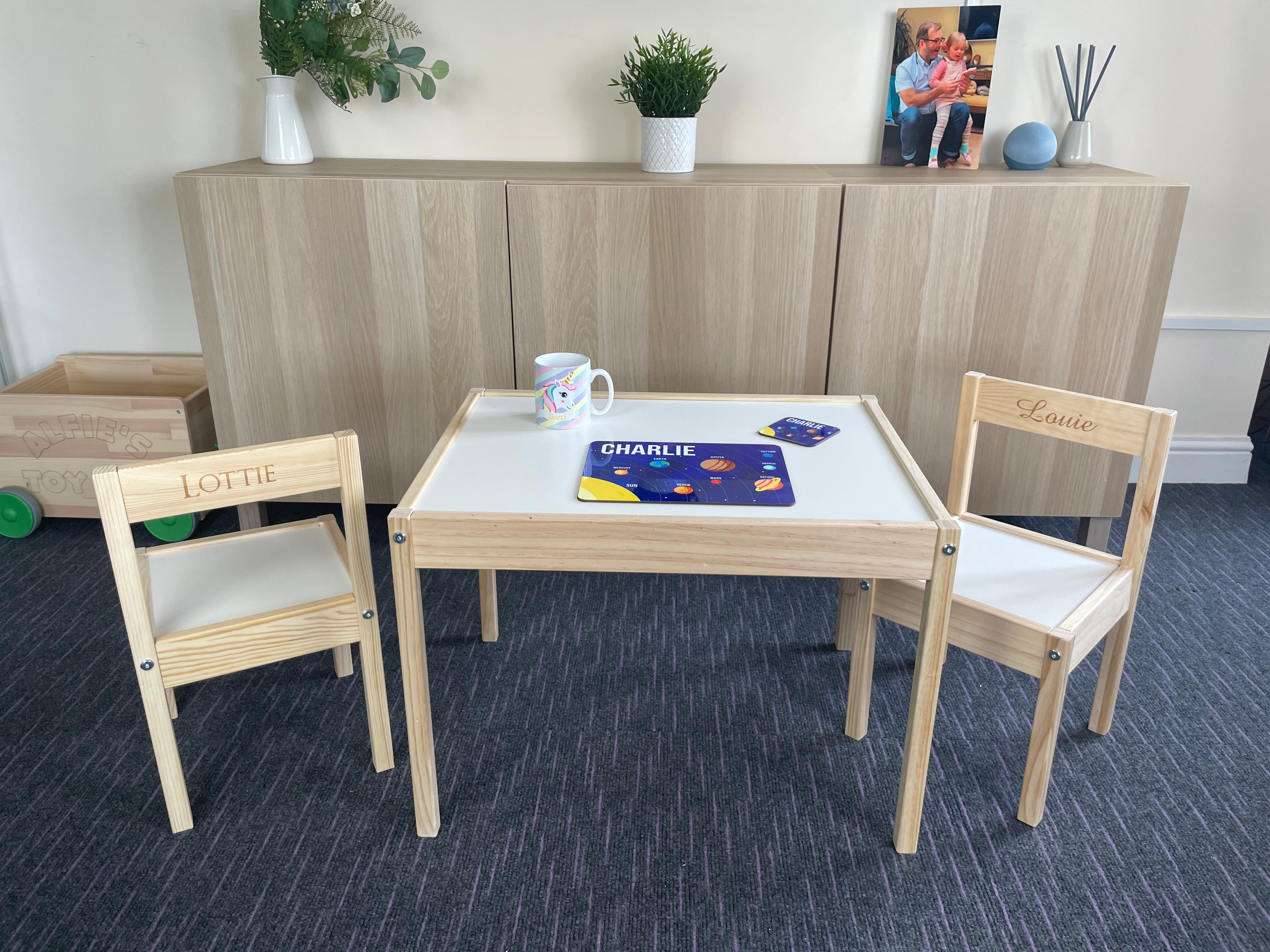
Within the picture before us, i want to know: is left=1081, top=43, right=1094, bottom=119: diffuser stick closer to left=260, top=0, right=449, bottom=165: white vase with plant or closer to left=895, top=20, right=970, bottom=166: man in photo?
left=895, top=20, right=970, bottom=166: man in photo

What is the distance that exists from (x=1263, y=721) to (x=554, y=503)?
161cm

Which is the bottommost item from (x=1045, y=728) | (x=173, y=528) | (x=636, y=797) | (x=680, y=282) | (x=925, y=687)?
(x=636, y=797)

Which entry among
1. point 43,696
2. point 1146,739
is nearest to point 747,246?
point 1146,739

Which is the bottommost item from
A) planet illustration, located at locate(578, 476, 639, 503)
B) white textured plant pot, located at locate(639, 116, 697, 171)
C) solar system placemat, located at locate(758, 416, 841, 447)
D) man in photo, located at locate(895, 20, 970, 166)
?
planet illustration, located at locate(578, 476, 639, 503)

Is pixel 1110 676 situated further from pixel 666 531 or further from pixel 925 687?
pixel 666 531

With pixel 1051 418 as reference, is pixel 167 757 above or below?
below

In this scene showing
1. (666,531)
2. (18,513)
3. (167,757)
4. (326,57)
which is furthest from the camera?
(18,513)

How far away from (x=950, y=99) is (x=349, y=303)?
173cm

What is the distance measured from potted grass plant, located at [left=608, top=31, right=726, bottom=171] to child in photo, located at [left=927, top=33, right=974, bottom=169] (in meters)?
0.65

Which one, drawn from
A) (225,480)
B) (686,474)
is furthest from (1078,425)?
(225,480)

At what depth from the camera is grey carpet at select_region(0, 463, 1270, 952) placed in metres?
1.44

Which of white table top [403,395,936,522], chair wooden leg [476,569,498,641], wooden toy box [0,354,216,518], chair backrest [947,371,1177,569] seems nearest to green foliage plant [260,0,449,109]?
wooden toy box [0,354,216,518]

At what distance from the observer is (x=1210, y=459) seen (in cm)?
297

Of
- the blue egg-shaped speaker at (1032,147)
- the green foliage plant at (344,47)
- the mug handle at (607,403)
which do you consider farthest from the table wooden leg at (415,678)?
the blue egg-shaped speaker at (1032,147)
